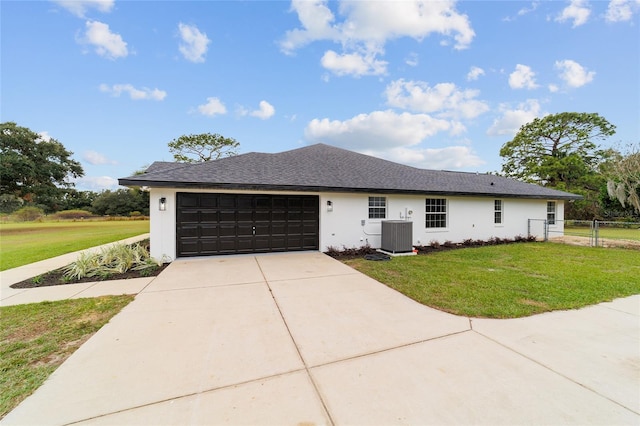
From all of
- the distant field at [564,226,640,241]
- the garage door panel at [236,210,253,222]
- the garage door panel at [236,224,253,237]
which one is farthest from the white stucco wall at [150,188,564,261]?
the distant field at [564,226,640,241]

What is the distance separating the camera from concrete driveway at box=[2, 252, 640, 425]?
Answer: 1.97m

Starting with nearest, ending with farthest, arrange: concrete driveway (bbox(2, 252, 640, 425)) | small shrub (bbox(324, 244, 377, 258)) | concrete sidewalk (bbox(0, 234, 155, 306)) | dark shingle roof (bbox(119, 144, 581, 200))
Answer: concrete driveway (bbox(2, 252, 640, 425)) < concrete sidewalk (bbox(0, 234, 155, 306)) < dark shingle roof (bbox(119, 144, 581, 200)) < small shrub (bbox(324, 244, 377, 258))

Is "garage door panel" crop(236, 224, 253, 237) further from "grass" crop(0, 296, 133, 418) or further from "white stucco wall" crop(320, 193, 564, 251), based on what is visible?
"grass" crop(0, 296, 133, 418)

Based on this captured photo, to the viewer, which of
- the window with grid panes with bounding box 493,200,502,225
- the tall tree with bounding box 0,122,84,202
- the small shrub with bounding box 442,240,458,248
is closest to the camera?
the small shrub with bounding box 442,240,458,248

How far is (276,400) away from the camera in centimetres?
209

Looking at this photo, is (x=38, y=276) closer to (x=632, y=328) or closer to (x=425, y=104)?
(x=632, y=328)

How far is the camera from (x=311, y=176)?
374 inches

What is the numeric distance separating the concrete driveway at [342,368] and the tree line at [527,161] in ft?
88.7

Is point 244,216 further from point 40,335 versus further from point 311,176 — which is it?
point 40,335

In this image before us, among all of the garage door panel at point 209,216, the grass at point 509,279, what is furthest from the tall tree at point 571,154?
the garage door panel at point 209,216

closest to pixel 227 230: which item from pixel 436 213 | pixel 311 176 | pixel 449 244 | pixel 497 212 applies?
pixel 311 176

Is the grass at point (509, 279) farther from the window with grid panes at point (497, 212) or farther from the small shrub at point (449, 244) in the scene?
the window with grid panes at point (497, 212)

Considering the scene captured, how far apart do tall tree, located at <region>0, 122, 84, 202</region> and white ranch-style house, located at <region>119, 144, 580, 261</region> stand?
71.0 ft

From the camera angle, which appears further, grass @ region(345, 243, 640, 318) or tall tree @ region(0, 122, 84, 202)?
tall tree @ region(0, 122, 84, 202)
